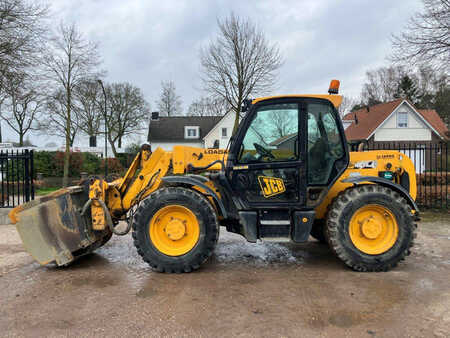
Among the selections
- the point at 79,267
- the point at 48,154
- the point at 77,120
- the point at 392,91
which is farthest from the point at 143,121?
the point at 79,267

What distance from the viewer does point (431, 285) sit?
3982 mm

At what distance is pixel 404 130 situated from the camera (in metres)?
27.8

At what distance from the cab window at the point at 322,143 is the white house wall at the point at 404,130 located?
2577 cm

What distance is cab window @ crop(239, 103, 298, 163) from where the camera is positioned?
4.54 meters

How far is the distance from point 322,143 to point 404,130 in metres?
27.0

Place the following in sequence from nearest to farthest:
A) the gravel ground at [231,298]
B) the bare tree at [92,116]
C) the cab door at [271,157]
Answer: the gravel ground at [231,298], the cab door at [271,157], the bare tree at [92,116]

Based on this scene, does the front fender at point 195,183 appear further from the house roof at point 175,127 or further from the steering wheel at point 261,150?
the house roof at point 175,127

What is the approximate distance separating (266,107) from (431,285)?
9.67ft

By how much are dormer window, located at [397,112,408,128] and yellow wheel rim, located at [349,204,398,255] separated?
2678cm

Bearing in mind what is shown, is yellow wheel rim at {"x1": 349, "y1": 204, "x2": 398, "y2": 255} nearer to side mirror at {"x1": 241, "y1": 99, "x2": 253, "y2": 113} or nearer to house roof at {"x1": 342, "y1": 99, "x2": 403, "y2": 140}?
side mirror at {"x1": 241, "y1": 99, "x2": 253, "y2": 113}

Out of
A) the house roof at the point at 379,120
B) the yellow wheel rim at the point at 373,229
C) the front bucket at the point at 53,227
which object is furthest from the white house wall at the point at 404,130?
the front bucket at the point at 53,227

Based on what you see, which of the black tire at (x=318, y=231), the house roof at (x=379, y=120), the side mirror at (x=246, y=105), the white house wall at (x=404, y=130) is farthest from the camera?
the white house wall at (x=404, y=130)

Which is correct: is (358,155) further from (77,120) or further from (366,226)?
(77,120)

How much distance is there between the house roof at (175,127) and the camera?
41.7 metres
